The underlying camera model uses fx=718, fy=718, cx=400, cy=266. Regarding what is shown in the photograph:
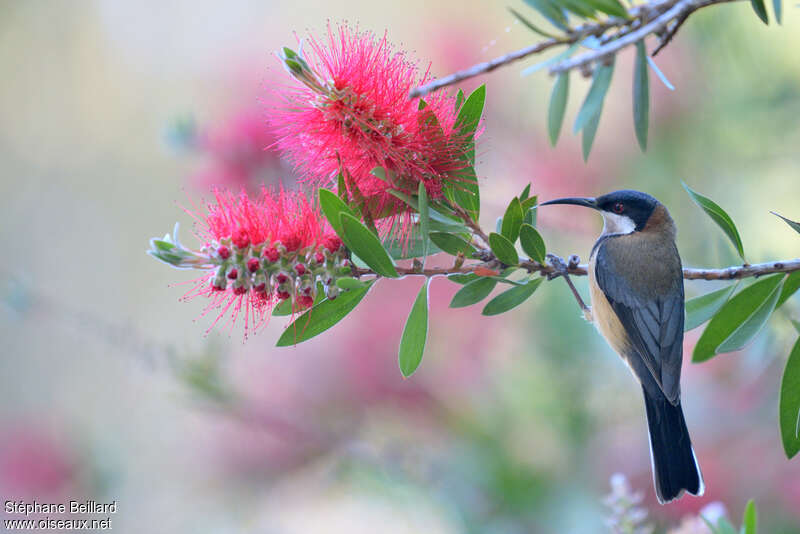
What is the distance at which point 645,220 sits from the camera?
3.83 ft

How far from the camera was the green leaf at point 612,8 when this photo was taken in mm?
701

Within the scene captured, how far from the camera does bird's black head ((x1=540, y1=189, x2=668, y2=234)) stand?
3.62 feet

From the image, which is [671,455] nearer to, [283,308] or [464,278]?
[464,278]

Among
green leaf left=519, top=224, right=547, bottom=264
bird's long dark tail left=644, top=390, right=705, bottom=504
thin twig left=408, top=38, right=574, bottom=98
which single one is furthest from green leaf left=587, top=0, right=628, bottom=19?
bird's long dark tail left=644, top=390, right=705, bottom=504

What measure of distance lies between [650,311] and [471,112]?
43 cm

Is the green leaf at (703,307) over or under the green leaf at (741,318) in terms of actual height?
over

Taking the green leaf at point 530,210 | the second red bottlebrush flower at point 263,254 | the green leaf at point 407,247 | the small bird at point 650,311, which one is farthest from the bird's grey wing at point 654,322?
the second red bottlebrush flower at point 263,254

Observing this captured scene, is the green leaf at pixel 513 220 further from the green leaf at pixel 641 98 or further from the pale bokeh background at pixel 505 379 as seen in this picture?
the pale bokeh background at pixel 505 379

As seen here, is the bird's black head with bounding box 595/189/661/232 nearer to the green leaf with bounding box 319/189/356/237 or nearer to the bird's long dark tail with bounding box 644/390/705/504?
the bird's long dark tail with bounding box 644/390/705/504

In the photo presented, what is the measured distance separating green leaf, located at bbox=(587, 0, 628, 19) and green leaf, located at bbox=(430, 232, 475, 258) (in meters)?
0.29

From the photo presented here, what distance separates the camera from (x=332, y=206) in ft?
2.39

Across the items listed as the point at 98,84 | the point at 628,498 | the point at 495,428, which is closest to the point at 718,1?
the point at 628,498

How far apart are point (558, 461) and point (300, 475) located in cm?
75

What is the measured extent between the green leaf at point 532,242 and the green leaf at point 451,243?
0.06 metres
